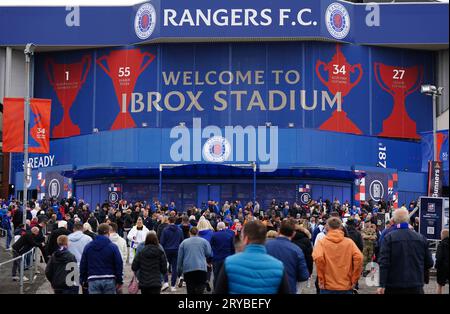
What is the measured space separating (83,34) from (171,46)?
6.63 meters

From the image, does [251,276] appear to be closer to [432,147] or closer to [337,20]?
[432,147]

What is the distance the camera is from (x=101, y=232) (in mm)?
11602

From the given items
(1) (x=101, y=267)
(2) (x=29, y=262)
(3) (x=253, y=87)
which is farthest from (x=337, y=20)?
(1) (x=101, y=267)

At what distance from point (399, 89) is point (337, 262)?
152 feet

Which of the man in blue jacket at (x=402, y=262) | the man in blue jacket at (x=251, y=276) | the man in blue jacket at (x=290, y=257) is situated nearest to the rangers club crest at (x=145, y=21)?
the man in blue jacket at (x=290, y=257)

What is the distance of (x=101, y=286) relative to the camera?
37.2ft

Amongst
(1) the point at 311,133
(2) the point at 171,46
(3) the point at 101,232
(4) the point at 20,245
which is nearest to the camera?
(3) the point at 101,232

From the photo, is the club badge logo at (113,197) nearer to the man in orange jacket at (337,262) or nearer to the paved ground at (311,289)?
the paved ground at (311,289)

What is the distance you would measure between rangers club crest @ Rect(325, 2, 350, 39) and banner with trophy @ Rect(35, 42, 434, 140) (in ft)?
2.91

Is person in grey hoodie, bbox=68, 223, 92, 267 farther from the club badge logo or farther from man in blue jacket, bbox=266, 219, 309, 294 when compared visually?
the club badge logo

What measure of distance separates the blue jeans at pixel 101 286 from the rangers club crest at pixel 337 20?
41.4 meters

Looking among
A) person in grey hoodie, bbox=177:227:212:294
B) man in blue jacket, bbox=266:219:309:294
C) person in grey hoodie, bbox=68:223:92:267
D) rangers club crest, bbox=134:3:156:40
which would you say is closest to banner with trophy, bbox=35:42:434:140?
rangers club crest, bbox=134:3:156:40
